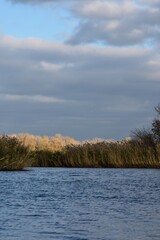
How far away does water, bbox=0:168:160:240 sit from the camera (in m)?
15.3

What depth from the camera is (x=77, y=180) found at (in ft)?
115

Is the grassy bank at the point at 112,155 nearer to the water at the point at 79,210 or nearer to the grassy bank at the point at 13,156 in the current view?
the grassy bank at the point at 13,156

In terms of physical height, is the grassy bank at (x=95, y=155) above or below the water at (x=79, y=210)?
above

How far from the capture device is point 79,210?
66.3 feet

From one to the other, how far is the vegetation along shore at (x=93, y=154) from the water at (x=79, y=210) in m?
10.4

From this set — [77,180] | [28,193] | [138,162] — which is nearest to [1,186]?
[28,193]

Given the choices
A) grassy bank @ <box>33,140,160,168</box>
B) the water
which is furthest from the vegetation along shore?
the water

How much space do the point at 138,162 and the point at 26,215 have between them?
29.3m

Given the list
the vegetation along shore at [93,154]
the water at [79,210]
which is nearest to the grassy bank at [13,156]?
the vegetation along shore at [93,154]

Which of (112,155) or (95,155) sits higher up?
(95,155)

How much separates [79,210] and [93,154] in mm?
28895

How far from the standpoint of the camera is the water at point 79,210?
1527 cm

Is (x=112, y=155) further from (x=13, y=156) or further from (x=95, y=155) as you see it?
(x=13, y=156)

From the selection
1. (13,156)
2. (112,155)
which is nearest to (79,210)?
(13,156)
